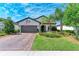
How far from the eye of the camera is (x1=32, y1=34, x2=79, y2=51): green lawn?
19.7 ft

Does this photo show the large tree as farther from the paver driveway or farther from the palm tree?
the paver driveway

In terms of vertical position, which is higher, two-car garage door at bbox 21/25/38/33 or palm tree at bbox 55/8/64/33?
palm tree at bbox 55/8/64/33

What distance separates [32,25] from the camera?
6.04m

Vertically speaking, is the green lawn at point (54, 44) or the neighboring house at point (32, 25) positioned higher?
the neighboring house at point (32, 25)

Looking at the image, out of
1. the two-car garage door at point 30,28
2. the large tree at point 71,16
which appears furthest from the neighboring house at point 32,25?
the large tree at point 71,16

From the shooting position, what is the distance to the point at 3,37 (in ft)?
19.8

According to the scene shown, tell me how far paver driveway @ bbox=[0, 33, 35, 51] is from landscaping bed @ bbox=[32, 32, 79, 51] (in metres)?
0.06

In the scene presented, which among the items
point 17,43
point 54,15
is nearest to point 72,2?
point 54,15

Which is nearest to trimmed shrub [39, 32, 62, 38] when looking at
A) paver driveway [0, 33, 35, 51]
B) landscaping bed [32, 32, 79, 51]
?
landscaping bed [32, 32, 79, 51]

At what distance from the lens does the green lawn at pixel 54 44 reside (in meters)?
6.02

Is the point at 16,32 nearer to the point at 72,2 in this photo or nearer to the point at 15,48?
the point at 15,48

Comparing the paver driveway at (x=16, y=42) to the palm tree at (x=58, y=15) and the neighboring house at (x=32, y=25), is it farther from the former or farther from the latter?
the palm tree at (x=58, y=15)

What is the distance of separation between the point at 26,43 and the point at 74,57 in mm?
394

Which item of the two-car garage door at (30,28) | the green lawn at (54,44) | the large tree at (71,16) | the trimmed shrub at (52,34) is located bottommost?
the green lawn at (54,44)
